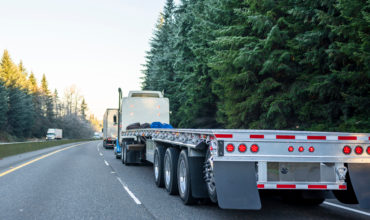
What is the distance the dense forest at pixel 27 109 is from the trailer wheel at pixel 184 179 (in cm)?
6510

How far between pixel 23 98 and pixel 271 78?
7467 cm

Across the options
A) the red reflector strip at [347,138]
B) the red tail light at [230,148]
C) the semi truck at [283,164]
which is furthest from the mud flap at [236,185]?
the red reflector strip at [347,138]

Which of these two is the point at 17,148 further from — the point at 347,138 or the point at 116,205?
the point at 347,138

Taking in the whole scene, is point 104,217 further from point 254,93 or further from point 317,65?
point 254,93

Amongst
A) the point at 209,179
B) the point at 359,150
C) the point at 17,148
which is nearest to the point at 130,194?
the point at 209,179

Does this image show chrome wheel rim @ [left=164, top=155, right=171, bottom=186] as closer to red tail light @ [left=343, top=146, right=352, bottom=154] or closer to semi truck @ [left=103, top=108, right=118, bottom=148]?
red tail light @ [left=343, top=146, right=352, bottom=154]

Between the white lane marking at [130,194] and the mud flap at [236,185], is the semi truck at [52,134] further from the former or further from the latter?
the mud flap at [236,185]

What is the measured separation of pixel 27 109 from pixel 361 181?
270 ft

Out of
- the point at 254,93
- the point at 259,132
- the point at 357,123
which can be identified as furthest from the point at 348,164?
the point at 254,93

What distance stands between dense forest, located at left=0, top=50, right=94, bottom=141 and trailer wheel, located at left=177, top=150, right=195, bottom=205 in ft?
214

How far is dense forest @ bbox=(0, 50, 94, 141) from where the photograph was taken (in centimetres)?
7456

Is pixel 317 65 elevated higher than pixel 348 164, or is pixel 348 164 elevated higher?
pixel 317 65

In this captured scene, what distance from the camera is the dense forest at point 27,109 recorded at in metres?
74.6

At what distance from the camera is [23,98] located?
81.4 meters
